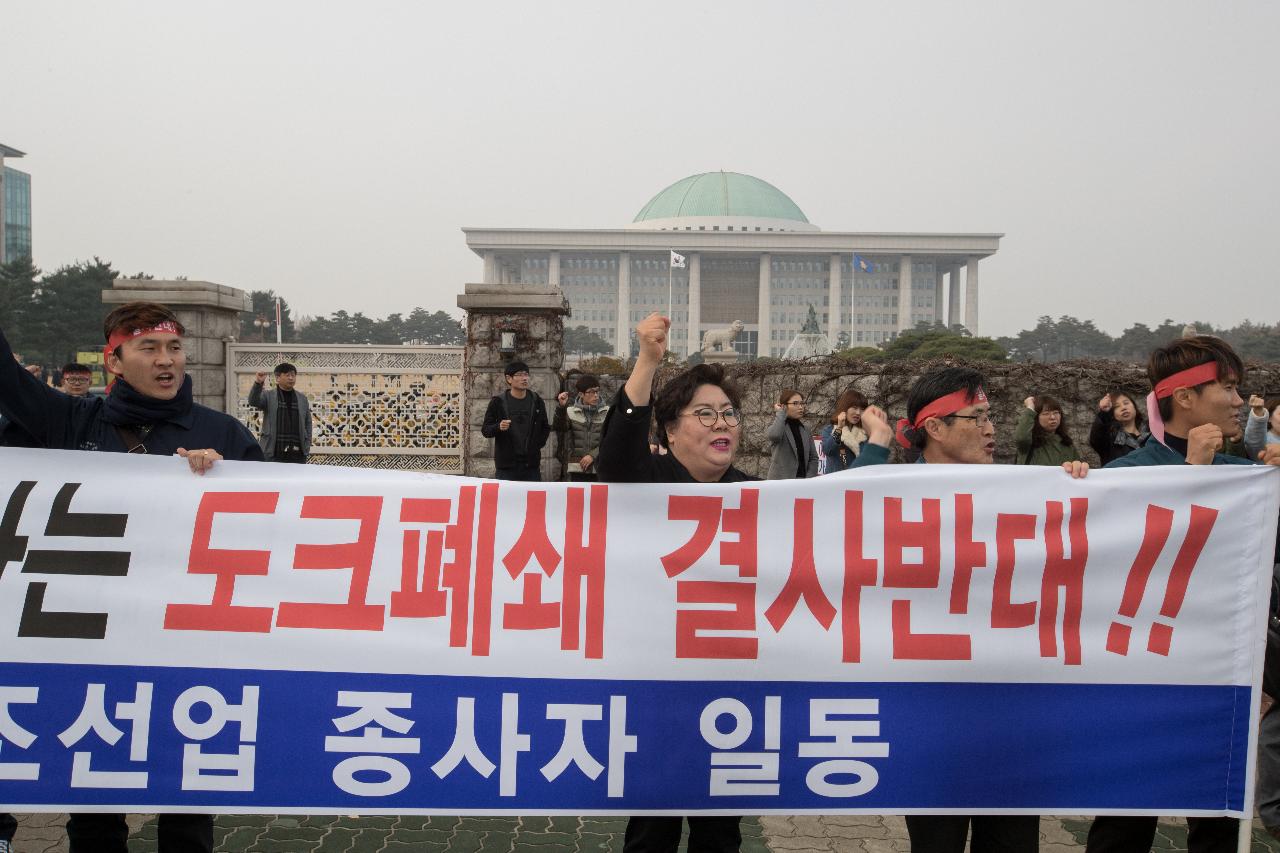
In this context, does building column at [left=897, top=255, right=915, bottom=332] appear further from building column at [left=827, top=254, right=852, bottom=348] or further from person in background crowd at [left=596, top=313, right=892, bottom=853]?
person in background crowd at [left=596, top=313, right=892, bottom=853]

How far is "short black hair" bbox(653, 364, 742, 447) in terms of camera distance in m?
2.71

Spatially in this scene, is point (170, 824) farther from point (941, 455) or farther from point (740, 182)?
point (740, 182)

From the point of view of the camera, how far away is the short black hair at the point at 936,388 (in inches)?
109

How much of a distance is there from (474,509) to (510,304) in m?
7.67

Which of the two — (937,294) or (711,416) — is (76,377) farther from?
(937,294)

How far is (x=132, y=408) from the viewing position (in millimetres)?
2834

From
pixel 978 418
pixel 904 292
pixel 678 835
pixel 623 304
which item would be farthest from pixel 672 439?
pixel 904 292

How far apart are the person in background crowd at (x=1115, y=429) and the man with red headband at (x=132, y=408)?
6640 mm

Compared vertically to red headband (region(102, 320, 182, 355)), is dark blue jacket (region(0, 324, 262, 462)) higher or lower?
lower

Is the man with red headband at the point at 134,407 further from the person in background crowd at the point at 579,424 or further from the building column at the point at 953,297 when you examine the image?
the building column at the point at 953,297

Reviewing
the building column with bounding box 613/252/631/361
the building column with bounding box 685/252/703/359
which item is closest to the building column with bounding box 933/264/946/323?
the building column with bounding box 685/252/703/359

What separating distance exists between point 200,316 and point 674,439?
8922 millimetres

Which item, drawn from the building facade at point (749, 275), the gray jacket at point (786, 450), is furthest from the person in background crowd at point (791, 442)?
the building facade at point (749, 275)

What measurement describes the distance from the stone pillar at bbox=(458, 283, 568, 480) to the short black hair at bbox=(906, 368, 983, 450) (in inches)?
297
